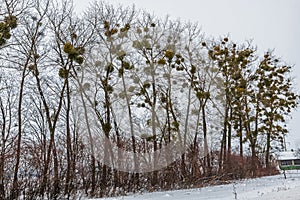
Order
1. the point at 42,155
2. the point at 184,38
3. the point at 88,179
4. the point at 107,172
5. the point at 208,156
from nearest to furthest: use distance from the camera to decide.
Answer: the point at 42,155
the point at 88,179
the point at 107,172
the point at 208,156
the point at 184,38

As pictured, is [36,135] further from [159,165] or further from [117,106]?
[159,165]

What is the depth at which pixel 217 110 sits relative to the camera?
15852 millimetres

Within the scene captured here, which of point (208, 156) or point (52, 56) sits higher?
point (52, 56)

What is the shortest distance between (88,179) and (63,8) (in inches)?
Answer: 245

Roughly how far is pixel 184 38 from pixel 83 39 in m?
5.48

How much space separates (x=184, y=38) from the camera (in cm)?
1530

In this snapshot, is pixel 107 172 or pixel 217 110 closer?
pixel 107 172

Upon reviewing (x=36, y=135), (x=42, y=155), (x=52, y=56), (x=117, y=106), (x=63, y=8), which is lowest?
(x=42, y=155)

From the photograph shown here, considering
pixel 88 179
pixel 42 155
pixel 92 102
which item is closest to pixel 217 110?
pixel 92 102

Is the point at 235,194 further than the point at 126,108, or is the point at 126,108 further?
the point at 126,108

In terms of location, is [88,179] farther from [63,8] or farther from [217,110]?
[217,110]

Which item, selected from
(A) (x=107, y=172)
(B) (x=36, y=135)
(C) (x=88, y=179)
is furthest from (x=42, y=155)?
(B) (x=36, y=135)

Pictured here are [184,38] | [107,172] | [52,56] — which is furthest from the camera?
[184,38]

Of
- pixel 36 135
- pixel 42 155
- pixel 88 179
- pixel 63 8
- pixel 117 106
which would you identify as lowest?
pixel 88 179
